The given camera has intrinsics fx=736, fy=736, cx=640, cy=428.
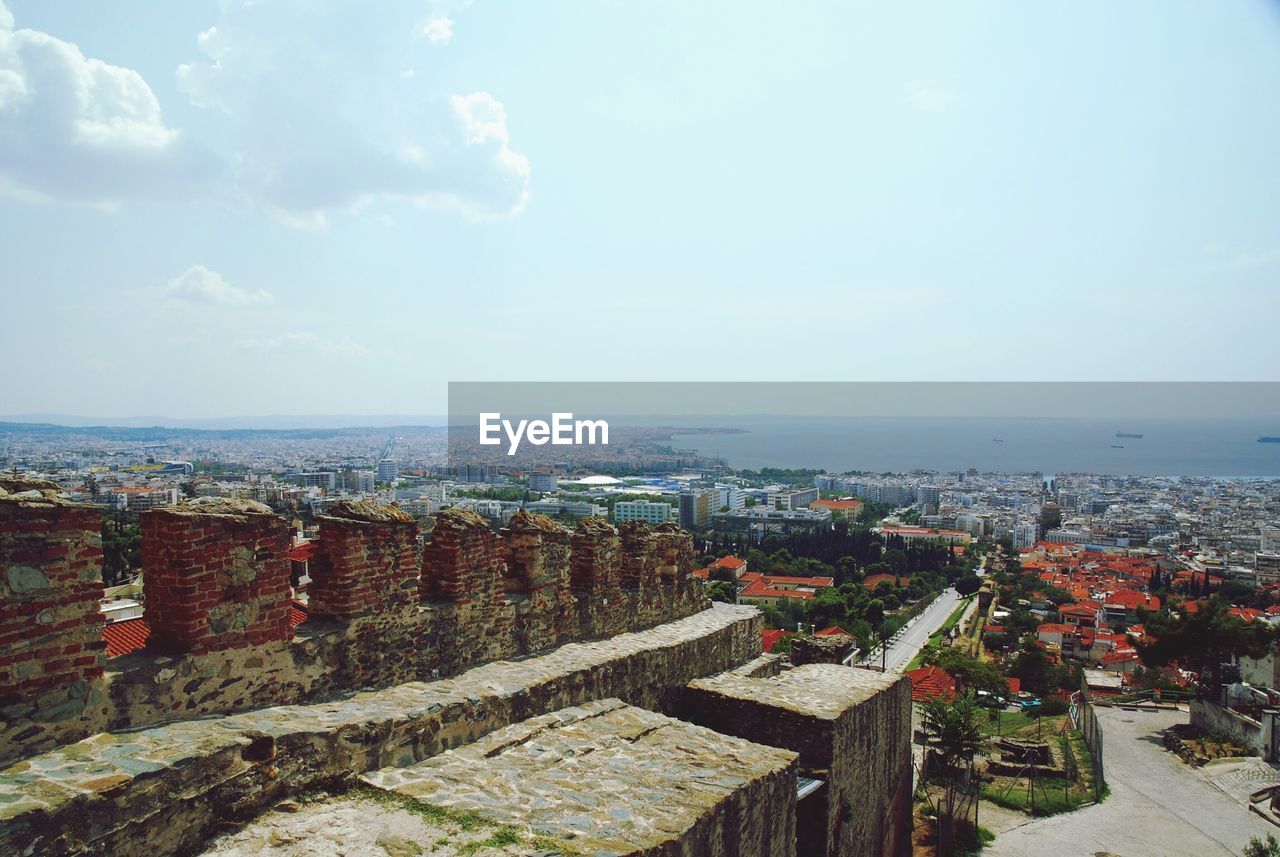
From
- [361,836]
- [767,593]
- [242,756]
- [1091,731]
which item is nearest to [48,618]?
[242,756]

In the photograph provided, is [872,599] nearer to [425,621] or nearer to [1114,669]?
[1114,669]

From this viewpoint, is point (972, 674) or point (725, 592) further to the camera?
point (725, 592)

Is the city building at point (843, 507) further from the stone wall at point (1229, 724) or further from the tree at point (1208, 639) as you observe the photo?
the stone wall at point (1229, 724)

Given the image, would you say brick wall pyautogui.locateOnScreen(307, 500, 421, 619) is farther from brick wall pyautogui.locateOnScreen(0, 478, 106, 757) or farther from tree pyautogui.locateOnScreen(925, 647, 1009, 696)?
tree pyautogui.locateOnScreen(925, 647, 1009, 696)

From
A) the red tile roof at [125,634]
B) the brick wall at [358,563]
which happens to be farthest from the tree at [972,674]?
the red tile roof at [125,634]

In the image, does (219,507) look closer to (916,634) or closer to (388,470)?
(916,634)
